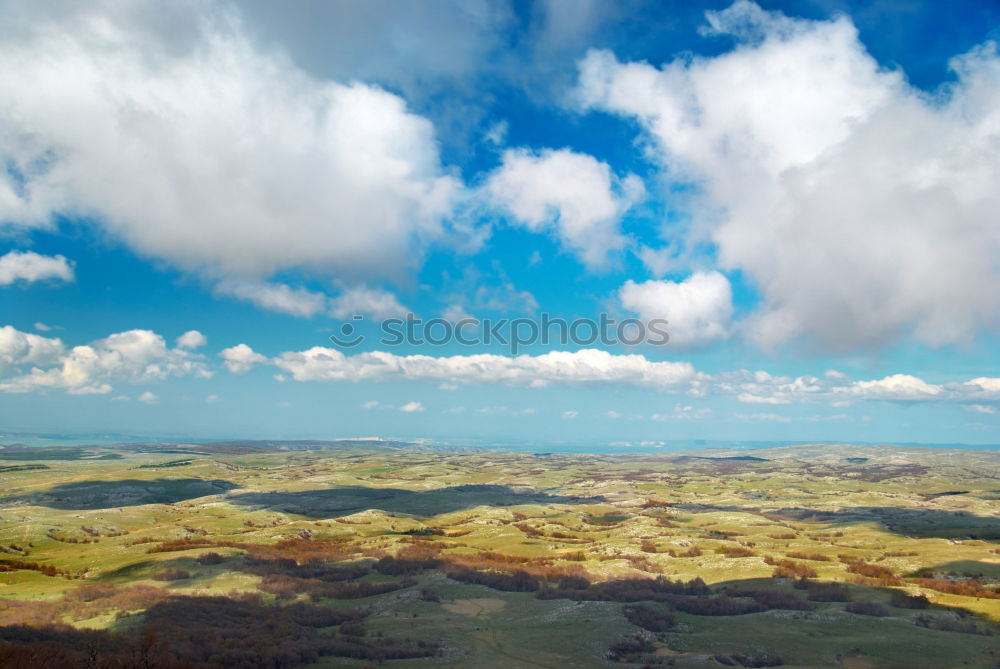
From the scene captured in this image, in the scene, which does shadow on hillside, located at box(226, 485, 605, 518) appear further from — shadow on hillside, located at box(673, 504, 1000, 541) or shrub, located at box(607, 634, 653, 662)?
shrub, located at box(607, 634, 653, 662)

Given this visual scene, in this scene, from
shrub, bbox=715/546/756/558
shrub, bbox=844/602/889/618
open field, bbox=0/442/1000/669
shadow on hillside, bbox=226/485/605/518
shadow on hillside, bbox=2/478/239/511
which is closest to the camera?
open field, bbox=0/442/1000/669

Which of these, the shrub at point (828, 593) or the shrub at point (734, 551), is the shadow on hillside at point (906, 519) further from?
the shrub at point (828, 593)

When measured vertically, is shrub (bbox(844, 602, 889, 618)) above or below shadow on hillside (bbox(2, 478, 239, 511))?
above

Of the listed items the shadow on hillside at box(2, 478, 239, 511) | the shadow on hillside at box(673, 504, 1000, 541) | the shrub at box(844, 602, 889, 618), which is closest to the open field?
the shrub at box(844, 602, 889, 618)

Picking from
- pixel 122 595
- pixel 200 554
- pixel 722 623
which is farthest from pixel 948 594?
pixel 200 554

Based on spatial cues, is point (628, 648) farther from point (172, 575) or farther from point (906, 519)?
point (906, 519)

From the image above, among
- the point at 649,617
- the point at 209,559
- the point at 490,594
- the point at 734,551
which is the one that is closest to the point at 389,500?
the point at 209,559

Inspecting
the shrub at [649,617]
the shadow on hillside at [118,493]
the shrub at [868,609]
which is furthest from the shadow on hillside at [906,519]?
the shadow on hillside at [118,493]
